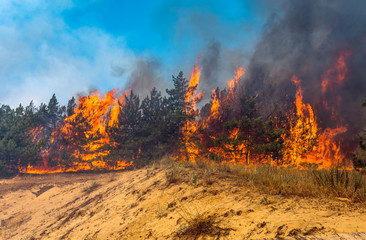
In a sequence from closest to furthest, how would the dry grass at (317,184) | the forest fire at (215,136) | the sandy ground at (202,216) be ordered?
the sandy ground at (202,216) → the dry grass at (317,184) → the forest fire at (215,136)

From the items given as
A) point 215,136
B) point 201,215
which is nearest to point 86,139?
point 215,136

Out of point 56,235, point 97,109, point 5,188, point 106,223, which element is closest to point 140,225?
point 106,223

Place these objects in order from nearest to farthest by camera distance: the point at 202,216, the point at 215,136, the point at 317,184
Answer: the point at 202,216, the point at 317,184, the point at 215,136

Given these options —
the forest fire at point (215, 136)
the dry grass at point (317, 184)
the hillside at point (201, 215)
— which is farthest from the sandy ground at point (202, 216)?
the forest fire at point (215, 136)

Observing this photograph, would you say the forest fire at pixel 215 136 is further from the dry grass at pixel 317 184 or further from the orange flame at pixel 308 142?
the dry grass at pixel 317 184

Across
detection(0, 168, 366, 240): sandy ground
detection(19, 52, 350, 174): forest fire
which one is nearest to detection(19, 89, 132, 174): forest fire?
detection(19, 52, 350, 174): forest fire

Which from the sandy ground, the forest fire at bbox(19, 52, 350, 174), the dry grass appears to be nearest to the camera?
the sandy ground

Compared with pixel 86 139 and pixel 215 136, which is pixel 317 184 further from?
pixel 86 139

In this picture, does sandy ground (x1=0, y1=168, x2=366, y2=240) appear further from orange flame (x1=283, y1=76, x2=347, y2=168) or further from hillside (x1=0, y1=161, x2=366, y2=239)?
orange flame (x1=283, y1=76, x2=347, y2=168)

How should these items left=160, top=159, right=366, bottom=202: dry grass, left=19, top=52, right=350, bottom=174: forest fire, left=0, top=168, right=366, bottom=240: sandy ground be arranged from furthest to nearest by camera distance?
left=19, top=52, right=350, bottom=174: forest fire
left=160, top=159, right=366, bottom=202: dry grass
left=0, top=168, right=366, bottom=240: sandy ground

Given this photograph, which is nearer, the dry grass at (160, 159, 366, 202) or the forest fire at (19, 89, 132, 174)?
the dry grass at (160, 159, 366, 202)

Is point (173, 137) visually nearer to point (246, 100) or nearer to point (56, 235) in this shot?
point (246, 100)

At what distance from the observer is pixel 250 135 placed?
833 inches

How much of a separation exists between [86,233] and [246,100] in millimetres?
20520
